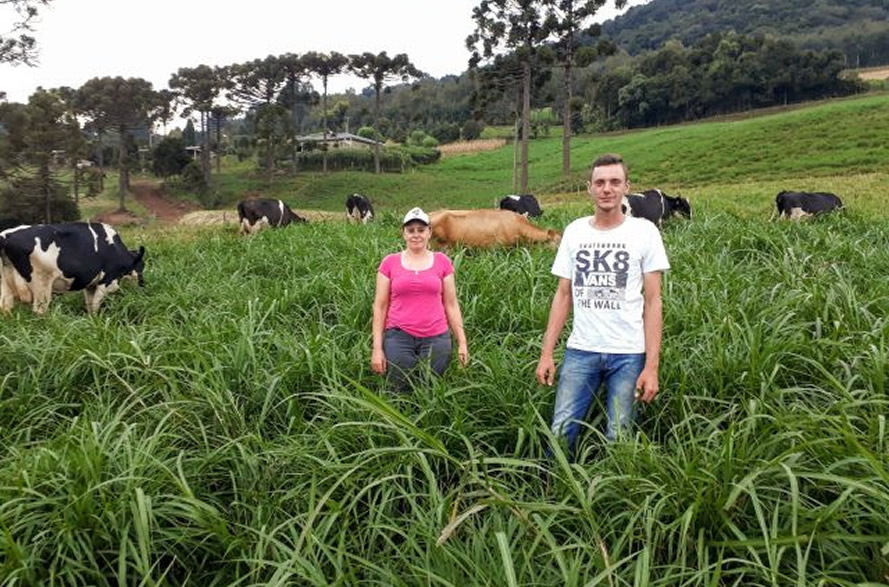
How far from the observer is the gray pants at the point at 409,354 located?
3523mm

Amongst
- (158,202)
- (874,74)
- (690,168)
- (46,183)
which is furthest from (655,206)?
(874,74)

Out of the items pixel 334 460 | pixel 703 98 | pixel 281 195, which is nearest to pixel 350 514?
pixel 334 460

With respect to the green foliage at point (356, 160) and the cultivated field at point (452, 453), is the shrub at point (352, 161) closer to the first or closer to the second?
the green foliage at point (356, 160)

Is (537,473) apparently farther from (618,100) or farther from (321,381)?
(618,100)

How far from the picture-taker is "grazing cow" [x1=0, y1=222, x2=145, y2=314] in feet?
20.5

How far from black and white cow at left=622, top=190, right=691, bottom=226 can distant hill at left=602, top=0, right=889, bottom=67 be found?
87.6 metres

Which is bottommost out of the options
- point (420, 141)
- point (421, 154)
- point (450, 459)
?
point (450, 459)

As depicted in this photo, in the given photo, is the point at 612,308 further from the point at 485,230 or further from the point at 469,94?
the point at 469,94

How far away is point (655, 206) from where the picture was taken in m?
11.5

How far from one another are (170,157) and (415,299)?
43.4 meters

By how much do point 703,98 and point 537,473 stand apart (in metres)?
57.7

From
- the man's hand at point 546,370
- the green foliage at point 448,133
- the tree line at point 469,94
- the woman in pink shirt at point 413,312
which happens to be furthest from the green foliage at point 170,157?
the man's hand at point 546,370

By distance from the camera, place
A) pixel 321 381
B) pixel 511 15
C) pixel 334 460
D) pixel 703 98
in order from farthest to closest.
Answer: pixel 703 98, pixel 511 15, pixel 321 381, pixel 334 460

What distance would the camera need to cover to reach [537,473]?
279cm
